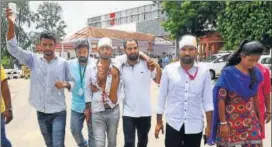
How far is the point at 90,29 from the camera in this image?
4.72 meters

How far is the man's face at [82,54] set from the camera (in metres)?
4.02

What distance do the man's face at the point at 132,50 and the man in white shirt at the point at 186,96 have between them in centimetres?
53

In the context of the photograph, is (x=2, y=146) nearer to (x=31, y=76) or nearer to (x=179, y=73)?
(x=31, y=76)

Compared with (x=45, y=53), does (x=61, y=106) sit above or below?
below

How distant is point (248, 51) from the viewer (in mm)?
2945

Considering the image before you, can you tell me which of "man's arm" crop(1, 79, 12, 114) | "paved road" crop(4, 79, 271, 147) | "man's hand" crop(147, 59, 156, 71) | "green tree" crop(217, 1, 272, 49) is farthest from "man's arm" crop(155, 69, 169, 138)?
"green tree" crop(217, 1, 272, 49)

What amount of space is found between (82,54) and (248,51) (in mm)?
1858

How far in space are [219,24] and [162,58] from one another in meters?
2.11

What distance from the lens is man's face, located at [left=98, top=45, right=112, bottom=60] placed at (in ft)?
11.9

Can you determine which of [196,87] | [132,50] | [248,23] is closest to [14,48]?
[132,50]

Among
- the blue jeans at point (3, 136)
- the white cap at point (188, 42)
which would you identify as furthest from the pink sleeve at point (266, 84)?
the blue jeans at point (3, 136)

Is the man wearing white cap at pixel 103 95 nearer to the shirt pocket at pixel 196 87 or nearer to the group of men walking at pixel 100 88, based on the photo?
the group of men walking at pixel 100 88

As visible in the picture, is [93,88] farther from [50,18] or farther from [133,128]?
[50,18]

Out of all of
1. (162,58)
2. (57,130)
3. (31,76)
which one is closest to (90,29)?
(162,58)
